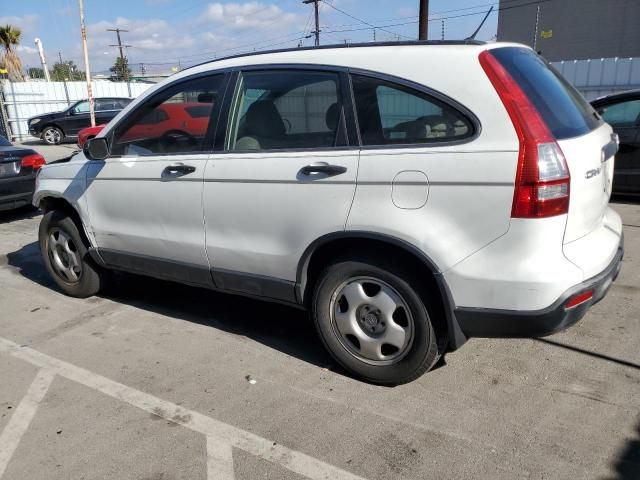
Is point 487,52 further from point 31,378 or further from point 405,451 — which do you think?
point 31,378

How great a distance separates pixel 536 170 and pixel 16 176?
769 centimetres

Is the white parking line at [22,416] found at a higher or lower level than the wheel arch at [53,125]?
lower

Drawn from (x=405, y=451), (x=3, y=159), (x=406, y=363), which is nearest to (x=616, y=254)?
(x=406, y=363)

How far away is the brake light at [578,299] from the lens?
8.56ft

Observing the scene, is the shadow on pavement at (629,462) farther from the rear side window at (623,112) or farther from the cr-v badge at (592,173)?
the rear side window at (623,112)

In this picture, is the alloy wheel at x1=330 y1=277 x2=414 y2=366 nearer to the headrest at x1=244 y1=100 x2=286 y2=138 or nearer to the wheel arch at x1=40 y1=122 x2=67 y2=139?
the headrest at x1=244 y1=100 x2=286 y2=138

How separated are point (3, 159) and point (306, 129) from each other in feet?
21.1

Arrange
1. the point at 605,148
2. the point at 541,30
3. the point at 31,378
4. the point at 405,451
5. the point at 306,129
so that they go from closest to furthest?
the point at 405,451
the point at 605,148
the point at 306,129
the point at 31,378
the point at 541,30

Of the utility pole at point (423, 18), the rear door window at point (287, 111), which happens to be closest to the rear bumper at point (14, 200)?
the rear door window at point (287, 111)

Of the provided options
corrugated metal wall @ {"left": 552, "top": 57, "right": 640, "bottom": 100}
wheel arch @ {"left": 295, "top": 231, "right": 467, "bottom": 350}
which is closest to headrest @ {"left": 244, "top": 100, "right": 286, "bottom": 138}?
wheel arch @ {"left": 295, "top": 231, "right": 467, "bottom": 350}

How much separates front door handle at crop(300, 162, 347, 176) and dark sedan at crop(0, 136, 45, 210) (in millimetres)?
6455

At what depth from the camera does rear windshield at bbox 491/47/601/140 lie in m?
2.71

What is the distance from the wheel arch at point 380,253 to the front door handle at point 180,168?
3.32 feet

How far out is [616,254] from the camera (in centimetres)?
307
